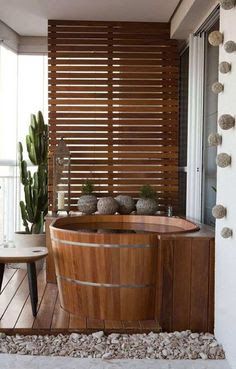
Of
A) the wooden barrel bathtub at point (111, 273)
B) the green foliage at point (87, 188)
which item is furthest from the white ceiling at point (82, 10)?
the wooden barrel bathtub at point (111, 273)

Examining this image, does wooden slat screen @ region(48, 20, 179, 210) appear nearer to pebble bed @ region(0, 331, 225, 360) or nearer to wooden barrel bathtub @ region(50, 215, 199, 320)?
wooden barrel bathtub @ region(50, 215, 199, 320)

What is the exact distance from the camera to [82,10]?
5.34 meters

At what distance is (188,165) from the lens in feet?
17.7

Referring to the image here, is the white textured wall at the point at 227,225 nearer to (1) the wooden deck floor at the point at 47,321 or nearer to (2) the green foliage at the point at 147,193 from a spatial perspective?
(1) the wooden deck floor at the point at 47,321

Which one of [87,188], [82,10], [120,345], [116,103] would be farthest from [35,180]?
[120,345]

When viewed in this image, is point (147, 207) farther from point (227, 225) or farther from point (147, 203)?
point (227, 225)

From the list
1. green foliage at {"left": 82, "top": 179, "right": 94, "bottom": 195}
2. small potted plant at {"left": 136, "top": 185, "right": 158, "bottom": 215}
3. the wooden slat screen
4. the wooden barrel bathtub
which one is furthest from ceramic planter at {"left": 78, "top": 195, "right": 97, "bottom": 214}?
the wooden barrel bathtub

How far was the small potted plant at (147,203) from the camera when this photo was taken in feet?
17.7

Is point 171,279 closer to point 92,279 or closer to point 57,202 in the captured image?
point 92,279

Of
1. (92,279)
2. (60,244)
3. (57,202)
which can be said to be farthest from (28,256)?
(57,202)

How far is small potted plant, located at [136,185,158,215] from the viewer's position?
5.38 meters

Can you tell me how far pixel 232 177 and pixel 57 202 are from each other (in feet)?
8.78

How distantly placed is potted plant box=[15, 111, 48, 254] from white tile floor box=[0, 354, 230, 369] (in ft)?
8.73

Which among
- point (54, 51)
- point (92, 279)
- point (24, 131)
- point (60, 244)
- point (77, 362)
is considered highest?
point (54, 51)
